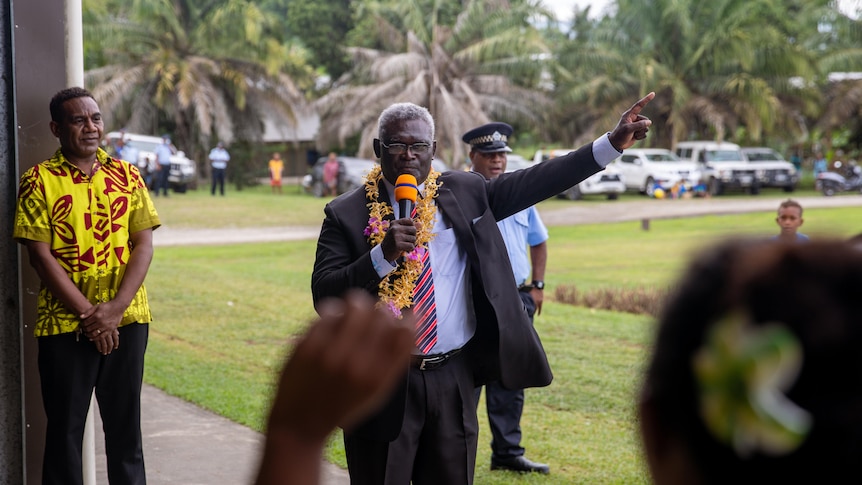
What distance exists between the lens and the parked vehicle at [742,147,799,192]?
37.4 m

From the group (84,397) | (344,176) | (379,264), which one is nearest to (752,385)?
(379,264)

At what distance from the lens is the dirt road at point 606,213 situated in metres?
24.2

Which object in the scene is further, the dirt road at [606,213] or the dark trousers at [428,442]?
the dirt road at [606,213]

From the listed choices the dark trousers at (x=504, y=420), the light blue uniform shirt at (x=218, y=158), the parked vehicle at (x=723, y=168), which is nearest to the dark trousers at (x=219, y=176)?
the light blue uniform shirt at (x=218, y=158)

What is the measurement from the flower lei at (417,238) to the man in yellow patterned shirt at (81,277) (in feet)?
4.22

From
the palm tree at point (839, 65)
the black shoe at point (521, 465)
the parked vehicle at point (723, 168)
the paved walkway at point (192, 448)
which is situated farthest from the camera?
the palm tree at point (839, 65)

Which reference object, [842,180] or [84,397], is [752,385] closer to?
[84,397]

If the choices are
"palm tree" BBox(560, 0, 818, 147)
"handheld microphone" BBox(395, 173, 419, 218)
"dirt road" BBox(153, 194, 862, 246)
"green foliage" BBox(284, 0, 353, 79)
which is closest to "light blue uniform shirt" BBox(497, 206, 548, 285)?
"handheld microphone" BBox(395, 173, 419, 218)

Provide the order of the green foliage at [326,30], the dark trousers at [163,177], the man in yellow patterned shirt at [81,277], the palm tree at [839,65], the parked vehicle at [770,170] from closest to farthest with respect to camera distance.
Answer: the man in yellow patterned shirt at [81,277]
the dark trousers at [163,177]
the parked vehicle at [770,170]
the palm tree at [839,65]
the green foliage at [326,30]

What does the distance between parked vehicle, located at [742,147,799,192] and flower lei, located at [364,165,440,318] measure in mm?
34853

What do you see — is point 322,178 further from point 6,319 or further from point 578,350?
point 6,319

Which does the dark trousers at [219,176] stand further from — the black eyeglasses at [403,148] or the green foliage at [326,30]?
the black eyeglasses at [403,148]

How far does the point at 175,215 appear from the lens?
28719 mm

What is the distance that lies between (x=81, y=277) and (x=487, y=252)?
6.33ft
